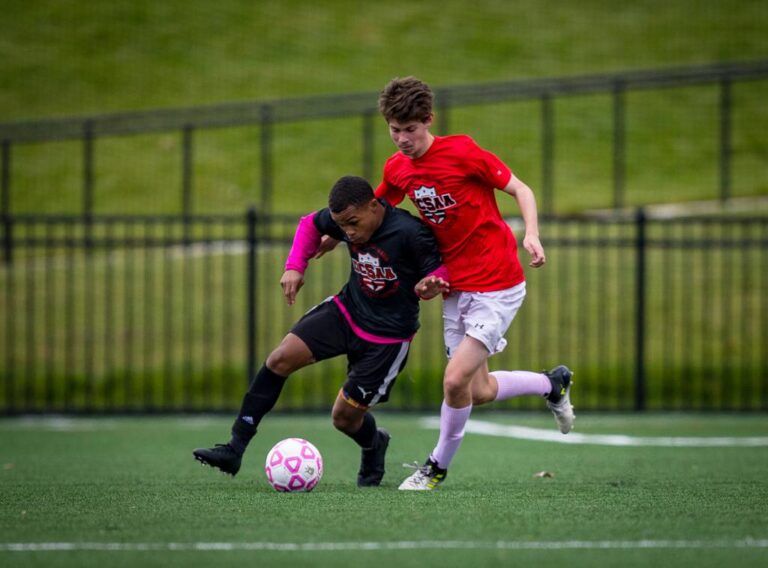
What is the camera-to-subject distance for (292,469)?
6.16m

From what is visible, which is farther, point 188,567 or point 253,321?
point 253,321

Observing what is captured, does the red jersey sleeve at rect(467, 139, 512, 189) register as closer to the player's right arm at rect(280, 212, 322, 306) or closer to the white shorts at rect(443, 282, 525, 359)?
the white shorts at rect(443, 282, 525, 359)

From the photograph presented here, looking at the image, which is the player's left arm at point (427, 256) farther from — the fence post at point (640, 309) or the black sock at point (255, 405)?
the fence post at point (640, 309)

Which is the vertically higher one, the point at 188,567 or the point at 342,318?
the point at 342,318

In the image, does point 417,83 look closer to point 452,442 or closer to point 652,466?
point 452,442

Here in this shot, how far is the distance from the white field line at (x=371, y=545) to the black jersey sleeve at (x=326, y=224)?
2.22m

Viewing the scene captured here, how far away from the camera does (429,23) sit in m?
31.4

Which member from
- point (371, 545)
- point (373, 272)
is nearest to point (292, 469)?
point (373, 272)

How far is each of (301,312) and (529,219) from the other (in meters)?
9.77

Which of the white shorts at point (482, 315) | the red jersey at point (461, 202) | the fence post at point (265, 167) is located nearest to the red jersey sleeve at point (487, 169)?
the red jersey at point (461, 202)

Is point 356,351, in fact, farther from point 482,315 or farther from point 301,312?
point 301,312

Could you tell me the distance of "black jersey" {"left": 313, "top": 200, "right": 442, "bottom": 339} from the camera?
6.20 m

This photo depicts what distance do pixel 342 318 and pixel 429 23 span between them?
85.3 feet

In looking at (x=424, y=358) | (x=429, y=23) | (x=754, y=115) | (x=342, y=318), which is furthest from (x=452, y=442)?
(x=429, y=23)
